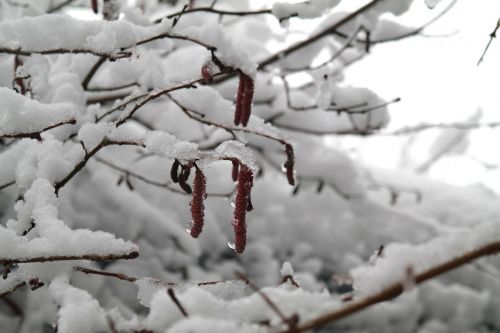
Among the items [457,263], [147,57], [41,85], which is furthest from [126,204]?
[457,263]

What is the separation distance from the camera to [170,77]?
2277 millimetres

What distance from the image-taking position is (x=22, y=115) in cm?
105

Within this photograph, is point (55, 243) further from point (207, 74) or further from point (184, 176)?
point (207, 74)

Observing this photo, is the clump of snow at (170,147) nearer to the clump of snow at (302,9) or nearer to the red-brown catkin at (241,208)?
the red-brown catkin at (241,208)

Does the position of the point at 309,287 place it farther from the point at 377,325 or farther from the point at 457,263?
the point at 457,263

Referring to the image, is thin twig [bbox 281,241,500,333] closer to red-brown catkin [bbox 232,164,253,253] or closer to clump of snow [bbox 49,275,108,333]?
red-brown catkin [bbox 232,164,253,253]

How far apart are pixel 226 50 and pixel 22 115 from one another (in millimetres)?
505

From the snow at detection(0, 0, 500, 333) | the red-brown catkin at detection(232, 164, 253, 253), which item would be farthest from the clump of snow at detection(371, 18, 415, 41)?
the red-brown catkin at detection(232, 164, 253, 253)

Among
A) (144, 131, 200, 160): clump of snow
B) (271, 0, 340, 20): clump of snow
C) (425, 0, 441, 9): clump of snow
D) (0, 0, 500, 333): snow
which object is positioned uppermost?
(425, 0, 441, 9): clump of snow

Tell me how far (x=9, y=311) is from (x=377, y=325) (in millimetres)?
1456

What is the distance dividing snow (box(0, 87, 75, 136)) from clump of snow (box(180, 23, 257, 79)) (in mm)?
401

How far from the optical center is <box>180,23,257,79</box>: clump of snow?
1202 mm

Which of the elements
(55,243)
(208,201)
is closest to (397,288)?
(55,243)

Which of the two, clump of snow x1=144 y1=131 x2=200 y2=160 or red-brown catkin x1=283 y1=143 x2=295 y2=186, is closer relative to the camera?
clump of snow x1=144 y1=131 x2=200 y2=160
